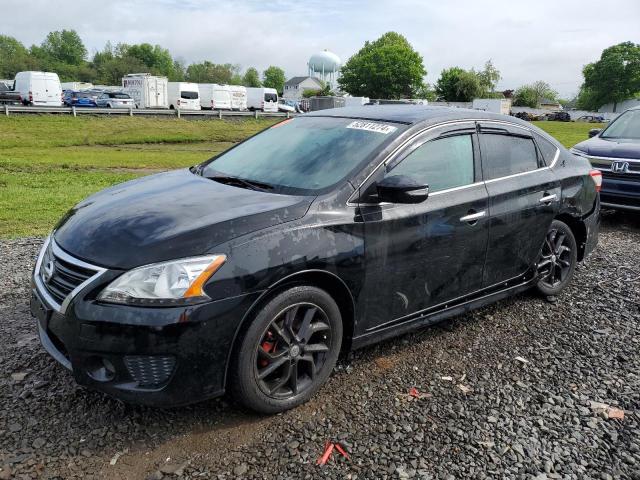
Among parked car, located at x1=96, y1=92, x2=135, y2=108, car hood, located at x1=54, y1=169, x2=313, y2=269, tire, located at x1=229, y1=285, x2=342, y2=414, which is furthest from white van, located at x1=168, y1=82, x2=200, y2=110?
tire, located at x1=229, y1=285, x2=342, y2=414

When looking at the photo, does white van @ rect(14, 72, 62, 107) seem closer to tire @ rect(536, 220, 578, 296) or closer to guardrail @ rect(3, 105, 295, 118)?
guardrail @ rect(3, 105, 295, 118)

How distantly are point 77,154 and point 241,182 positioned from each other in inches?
690

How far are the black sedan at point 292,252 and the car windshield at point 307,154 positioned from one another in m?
0.02

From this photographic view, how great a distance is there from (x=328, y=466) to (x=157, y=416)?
1022 mm

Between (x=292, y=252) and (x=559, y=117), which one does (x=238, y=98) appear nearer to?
(x=559, y=117)

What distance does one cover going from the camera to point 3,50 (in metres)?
120

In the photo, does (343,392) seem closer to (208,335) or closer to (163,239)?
(208,335)

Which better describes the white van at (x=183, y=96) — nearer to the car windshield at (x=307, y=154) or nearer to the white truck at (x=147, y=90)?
the white truck at (x=147, y=90)

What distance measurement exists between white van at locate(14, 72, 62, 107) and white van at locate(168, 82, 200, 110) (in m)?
10.6

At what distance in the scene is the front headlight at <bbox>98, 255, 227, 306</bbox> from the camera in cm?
269

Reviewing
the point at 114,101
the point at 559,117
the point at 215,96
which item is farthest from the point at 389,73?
the point at 114,101

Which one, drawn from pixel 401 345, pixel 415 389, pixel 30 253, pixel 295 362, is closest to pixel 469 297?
pixel 401 345

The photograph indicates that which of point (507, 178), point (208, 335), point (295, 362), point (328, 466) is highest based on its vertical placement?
point (507, 178)

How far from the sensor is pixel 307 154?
3.83m
